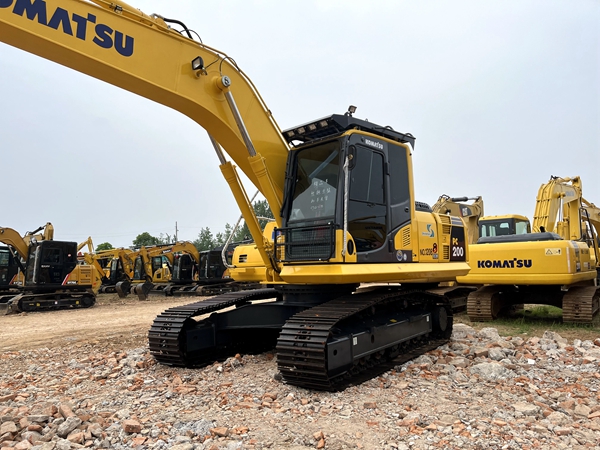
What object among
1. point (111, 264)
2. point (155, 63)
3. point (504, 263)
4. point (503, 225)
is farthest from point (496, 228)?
point (111, 264)

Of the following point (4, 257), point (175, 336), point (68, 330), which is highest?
point (4, 257)

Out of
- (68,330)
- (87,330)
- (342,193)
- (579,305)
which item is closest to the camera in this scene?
(342,193)

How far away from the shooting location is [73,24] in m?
4.50

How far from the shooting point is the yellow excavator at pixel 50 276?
Result: 17.6 m

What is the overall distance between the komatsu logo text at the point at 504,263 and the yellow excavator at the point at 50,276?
14.9 metres

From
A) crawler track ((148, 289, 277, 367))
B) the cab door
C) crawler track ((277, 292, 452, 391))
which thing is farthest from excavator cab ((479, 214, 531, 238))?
crawler track ((148, 289, 277, 367))

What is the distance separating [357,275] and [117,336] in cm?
625

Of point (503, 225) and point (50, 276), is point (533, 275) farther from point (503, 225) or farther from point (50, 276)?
point (50, 276)

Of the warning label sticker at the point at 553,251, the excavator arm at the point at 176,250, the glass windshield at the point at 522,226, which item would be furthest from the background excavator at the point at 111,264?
the warning label sticker at the point at 553,251

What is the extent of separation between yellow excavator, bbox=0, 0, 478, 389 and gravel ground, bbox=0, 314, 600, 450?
1.38 ft

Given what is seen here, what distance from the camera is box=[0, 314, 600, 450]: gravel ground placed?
3768 mm

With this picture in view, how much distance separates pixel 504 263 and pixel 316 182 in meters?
5.51

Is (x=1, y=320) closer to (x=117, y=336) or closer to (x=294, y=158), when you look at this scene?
(x=117, y=336)

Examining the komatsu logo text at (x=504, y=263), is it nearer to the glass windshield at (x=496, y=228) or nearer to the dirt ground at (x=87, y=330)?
the dirt ground at (x=87, y=330)
